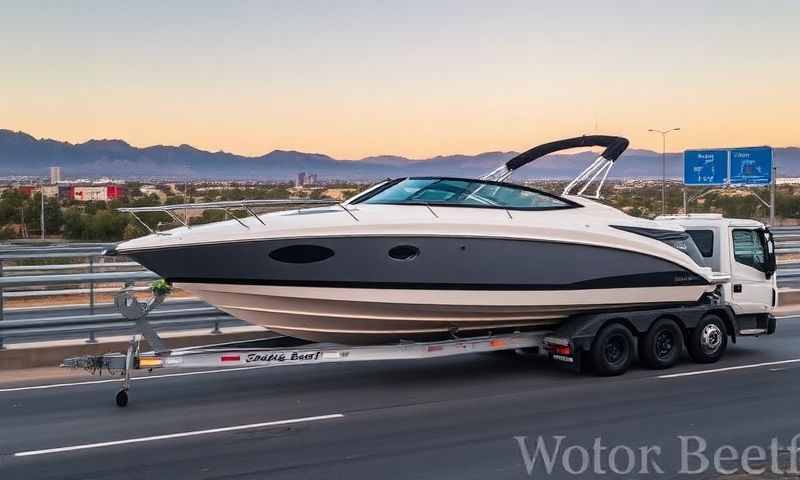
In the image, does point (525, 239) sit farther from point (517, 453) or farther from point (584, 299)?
point (517, 453)

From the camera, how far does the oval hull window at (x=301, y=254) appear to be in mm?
10062

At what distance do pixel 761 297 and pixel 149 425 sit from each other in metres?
9.03

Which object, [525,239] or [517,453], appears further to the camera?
[525,239]

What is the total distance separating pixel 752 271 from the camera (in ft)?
45.2

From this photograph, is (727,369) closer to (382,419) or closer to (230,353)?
(382,419)

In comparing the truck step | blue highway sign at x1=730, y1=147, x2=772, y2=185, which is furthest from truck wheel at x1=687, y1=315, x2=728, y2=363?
blue highway sign at x1=730, y1=147, x2=772, y2=185

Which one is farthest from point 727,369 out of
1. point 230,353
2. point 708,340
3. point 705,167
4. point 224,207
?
point 705,167

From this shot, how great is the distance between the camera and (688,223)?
14.1 meters

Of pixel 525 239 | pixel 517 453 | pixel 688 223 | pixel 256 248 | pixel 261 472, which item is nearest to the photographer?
pixel 261 472

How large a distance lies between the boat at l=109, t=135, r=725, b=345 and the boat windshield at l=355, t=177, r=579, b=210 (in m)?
0.02

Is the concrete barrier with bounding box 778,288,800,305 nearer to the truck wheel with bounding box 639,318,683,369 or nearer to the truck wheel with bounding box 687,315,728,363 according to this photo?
the truck wheel with bounding box 687,315,728,363

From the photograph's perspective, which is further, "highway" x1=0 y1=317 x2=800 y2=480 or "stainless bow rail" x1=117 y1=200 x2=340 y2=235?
"stainless bow rail" x1=117 y1=200 x2=340 y2=235

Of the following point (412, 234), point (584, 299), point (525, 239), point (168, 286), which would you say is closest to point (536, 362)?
point (584, 299)

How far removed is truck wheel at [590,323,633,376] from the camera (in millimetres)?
11727
